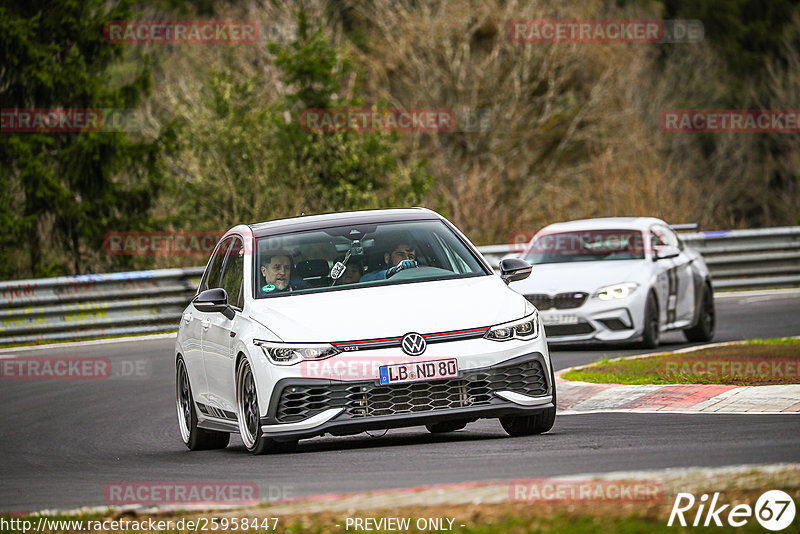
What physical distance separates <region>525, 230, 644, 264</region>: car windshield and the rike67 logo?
1247 cm

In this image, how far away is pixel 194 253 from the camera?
100 feet

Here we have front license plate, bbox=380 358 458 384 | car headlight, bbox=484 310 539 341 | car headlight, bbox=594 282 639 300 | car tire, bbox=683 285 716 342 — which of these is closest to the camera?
front license plate, bbox=380 358 458 384

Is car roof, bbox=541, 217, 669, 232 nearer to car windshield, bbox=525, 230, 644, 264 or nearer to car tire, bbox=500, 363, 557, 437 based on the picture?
car windshield, bbox=525, 230, 644, 264

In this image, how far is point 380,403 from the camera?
9359mm

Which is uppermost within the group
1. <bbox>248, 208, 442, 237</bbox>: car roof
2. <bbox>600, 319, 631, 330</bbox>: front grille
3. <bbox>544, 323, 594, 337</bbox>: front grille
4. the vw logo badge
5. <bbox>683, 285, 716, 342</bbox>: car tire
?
<bbox>248, 208, 442, 237</bbox>: car roof

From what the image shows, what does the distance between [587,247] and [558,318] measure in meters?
1.58

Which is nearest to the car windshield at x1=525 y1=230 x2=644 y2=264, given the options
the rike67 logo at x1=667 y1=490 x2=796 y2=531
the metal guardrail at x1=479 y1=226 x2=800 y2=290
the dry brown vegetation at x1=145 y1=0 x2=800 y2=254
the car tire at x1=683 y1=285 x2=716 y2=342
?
the car tire at x1=683 y1=285 x2=716 y2=342

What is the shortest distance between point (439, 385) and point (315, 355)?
80 centimetres

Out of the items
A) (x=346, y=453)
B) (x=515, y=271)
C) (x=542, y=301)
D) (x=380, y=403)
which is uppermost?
(x=515, y=271)

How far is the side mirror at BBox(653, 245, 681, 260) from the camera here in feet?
60.2

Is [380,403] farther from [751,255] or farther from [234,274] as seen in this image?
[751,255]

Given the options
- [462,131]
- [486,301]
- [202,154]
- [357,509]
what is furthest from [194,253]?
[357,509]

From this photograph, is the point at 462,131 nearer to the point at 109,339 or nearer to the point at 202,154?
the point at 202,154

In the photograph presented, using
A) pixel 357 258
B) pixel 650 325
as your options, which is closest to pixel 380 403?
pixel 357 258
